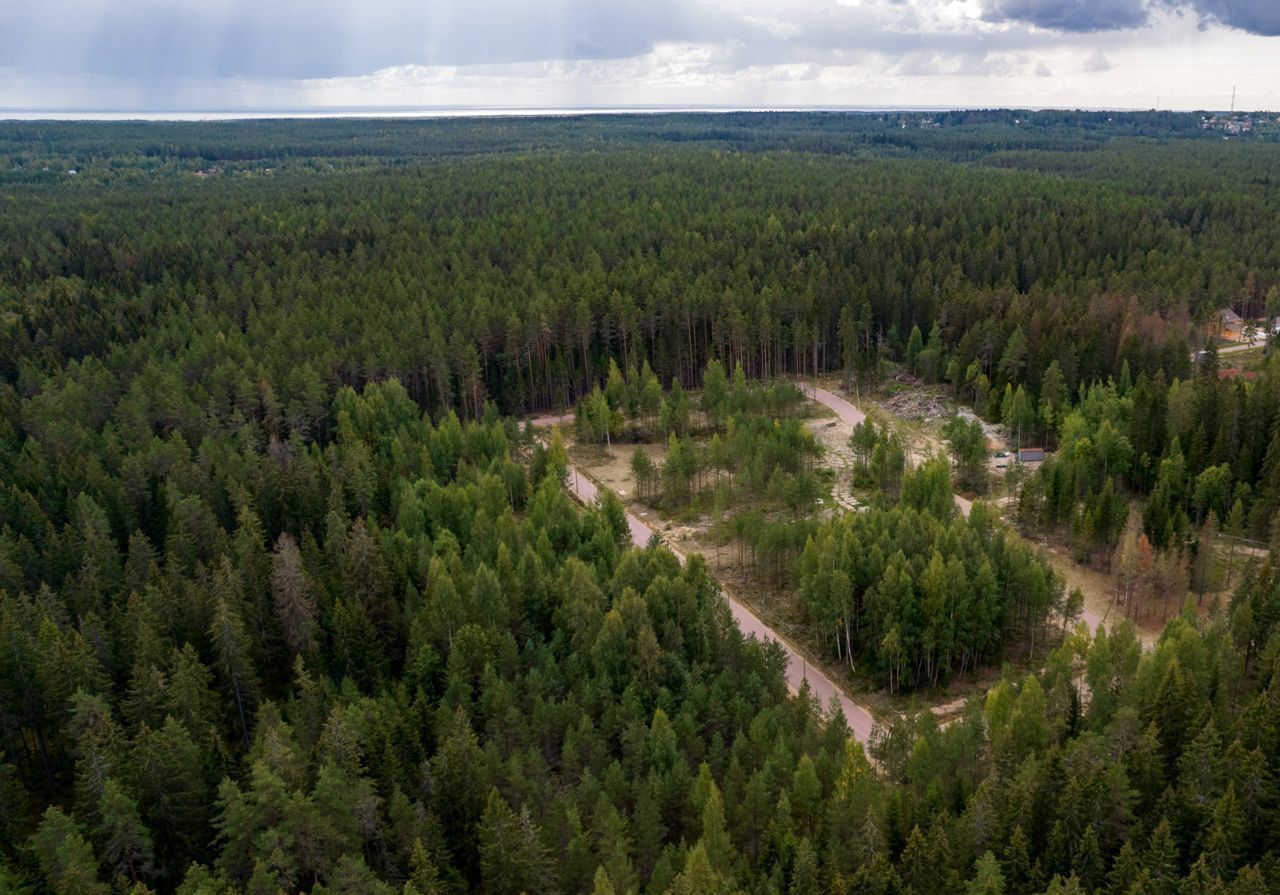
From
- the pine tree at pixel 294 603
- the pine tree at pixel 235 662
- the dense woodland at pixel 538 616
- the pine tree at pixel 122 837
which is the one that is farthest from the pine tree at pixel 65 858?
the pine tree at pixel 294 603

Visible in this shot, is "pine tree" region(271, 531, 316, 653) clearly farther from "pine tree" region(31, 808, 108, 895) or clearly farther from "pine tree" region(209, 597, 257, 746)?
"pine tree" region(31, 808, 108, 895)

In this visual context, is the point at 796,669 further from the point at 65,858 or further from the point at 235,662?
the point at 65,858

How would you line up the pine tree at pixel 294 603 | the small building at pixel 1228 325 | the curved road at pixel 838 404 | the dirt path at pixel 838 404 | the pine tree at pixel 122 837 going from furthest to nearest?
the small building at pixel 1228 325
the curved road at pixel 838 404
the dirt path at pixel 838 404
the pine tree at pixel 294 603
the pine tree at pixel 122 837

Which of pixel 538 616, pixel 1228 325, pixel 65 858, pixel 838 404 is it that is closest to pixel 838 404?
pixel 838 404

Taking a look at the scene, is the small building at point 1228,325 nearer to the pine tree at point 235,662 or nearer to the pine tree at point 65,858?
the pine tree at point 235,662

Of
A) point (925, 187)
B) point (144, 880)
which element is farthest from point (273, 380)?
point (925, 187)

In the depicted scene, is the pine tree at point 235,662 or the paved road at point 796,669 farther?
the paved road at point 796,669

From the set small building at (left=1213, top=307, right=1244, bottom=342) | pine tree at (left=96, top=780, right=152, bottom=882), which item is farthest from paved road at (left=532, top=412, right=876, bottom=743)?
small building at (left=1213, top=307, right=1244, bottom=342)
